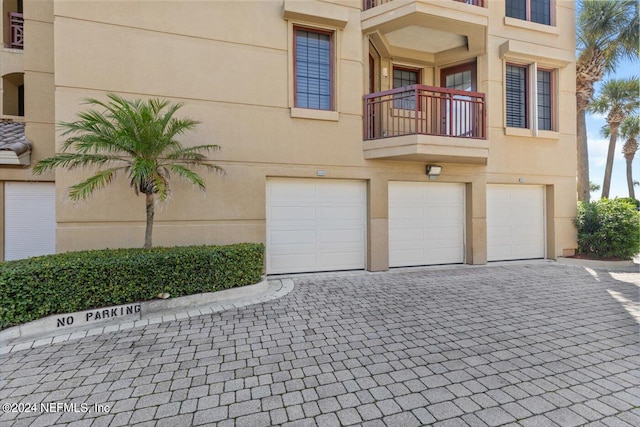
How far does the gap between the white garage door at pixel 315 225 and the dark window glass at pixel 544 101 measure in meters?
6.18

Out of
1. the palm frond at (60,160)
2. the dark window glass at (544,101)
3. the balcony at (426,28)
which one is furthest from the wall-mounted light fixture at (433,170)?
the palm frond at (60,160)

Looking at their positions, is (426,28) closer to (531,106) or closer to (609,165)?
(531,106)

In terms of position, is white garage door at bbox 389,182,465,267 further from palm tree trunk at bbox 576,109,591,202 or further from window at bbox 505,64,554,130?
palm tree trunk at bbox 576,109,591,202

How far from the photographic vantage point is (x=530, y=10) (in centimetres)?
880

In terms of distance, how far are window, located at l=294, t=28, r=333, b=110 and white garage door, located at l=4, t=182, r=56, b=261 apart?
640 centimetres

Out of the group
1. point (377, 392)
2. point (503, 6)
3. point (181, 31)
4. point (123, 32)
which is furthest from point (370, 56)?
point (377, 392)

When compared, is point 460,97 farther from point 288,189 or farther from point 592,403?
point 592,403

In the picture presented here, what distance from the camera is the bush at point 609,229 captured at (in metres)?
8.34

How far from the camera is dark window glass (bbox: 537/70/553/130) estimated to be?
9.04 metres

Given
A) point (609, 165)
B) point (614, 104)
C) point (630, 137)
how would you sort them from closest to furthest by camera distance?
point (614, 104) < point (609, 165) < point (630, 137)

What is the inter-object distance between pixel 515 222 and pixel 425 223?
304 centimetres

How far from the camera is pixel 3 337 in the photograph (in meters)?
3.79

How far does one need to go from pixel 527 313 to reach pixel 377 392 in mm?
3438

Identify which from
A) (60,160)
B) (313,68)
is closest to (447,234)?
(313,68)
